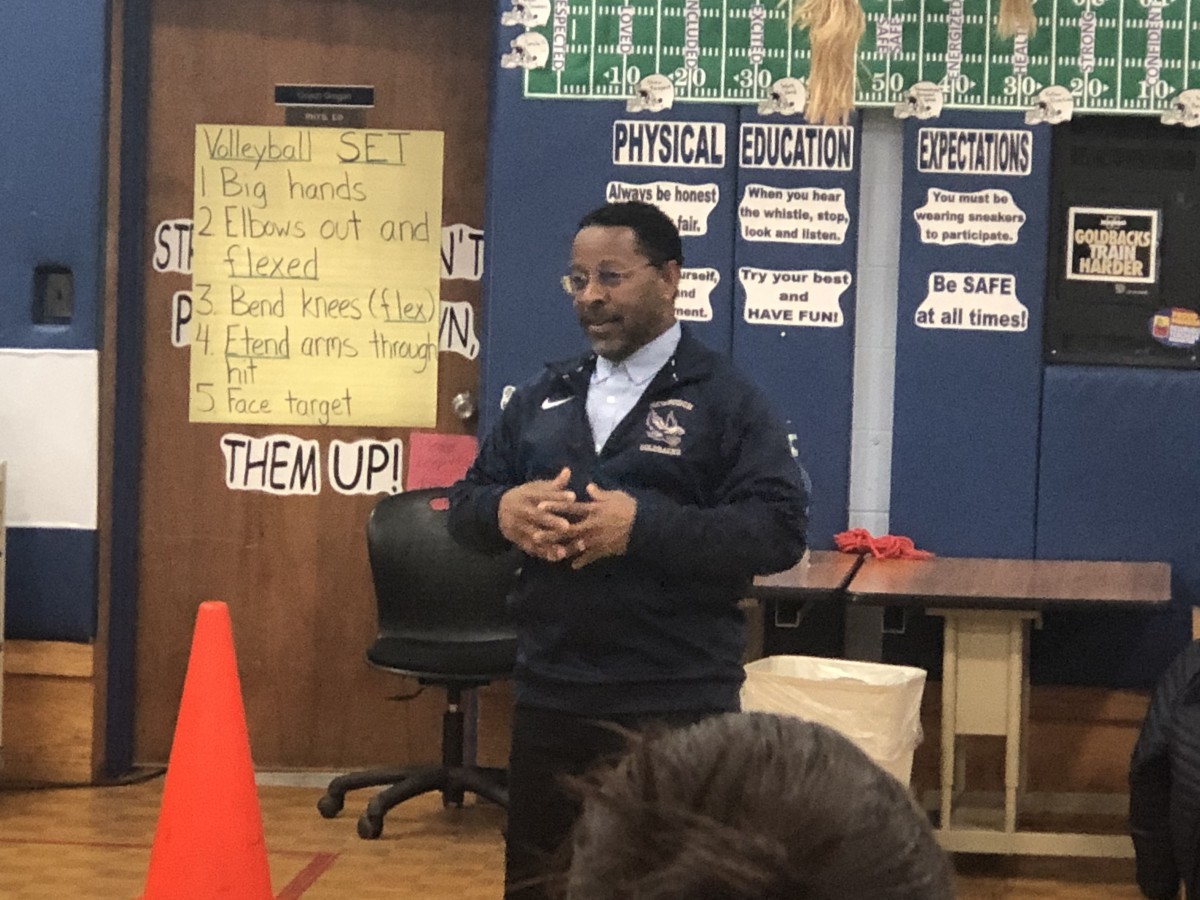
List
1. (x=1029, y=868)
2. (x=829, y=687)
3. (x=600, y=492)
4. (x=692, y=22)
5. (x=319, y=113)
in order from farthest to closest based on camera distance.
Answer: (x=319, y=113)
(x=692, y=22)
(x=1029, y=868)
(x=829, y=687)
(x=600, y=492)

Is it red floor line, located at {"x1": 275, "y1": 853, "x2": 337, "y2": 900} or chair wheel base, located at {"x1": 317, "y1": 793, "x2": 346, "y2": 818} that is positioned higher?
chair wheel base, located at {"x1": 317, "y1": 793, "x2": 346, "y2": 818}

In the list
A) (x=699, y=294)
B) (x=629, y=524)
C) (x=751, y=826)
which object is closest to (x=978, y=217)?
(x=699, y=294)

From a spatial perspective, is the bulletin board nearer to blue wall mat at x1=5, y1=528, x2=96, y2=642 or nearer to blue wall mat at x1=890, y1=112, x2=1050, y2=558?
blue wall mat at x1=890, y1=112, x2=1050, y2=558

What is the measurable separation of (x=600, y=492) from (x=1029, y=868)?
8.16 ft

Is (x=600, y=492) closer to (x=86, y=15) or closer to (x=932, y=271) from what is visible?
(x=932, y=271)

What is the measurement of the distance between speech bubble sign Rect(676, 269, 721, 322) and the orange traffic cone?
1767mm

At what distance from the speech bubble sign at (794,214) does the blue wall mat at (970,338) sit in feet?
0.62

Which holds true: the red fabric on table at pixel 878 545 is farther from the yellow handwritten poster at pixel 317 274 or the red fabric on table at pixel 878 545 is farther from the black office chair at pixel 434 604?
the yellow handwritten poster at pixel 317 274

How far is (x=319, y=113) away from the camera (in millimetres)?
5223

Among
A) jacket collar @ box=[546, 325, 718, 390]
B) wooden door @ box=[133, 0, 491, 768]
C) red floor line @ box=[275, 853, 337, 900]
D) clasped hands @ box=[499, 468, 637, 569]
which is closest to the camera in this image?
clasped hands @ box=[499, 468, 637, 569]

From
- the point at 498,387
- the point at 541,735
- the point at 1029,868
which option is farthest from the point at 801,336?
the point at 541,735

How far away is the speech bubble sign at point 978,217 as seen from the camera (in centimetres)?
485

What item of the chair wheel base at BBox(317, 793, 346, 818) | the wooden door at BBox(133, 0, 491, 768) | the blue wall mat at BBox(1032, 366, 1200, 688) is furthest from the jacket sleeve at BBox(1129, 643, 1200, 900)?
the wooden door at BBox(133, 0, 491, 768)

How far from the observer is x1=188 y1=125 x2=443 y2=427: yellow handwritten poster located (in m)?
5.21
